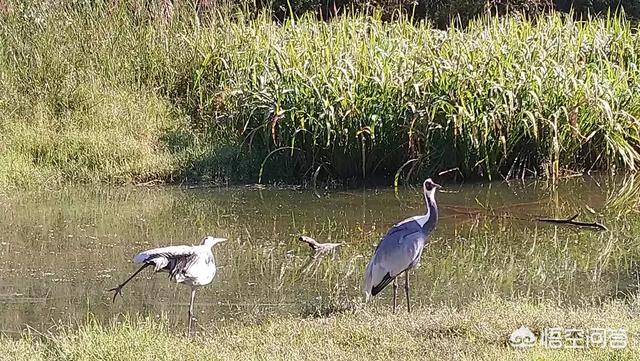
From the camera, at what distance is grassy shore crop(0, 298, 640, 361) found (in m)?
4.76

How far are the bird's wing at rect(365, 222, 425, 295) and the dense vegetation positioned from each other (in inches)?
153

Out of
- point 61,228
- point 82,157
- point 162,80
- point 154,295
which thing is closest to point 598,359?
point 154,295

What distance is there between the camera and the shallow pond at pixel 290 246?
21.2 ft

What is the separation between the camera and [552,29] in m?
11.9

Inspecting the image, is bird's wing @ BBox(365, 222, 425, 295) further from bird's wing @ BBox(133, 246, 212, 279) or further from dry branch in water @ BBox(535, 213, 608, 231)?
dry branch in water @ BBox(535, 213, 608, 231)

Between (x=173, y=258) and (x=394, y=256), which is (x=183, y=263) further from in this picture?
(x=394, y=256)

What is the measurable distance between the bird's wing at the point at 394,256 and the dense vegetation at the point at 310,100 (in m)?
3.89

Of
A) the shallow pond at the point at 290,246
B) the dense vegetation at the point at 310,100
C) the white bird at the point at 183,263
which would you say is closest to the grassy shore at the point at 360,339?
the white bird at the point at 183,263

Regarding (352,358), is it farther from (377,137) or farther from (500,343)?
(377,137)

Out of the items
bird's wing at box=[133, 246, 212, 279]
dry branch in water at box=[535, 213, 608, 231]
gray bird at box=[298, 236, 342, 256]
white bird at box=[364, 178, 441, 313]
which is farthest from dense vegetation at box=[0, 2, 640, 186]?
bird's wing at box=[133, 246, 212, 279]

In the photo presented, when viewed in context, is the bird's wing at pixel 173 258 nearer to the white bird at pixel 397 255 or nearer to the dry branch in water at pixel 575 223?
the white bird at pixel 397 255

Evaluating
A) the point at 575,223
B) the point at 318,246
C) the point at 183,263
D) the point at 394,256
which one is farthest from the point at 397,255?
the point at 575,223

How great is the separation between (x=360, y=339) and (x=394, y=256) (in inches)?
37.9

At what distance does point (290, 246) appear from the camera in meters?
7.98
